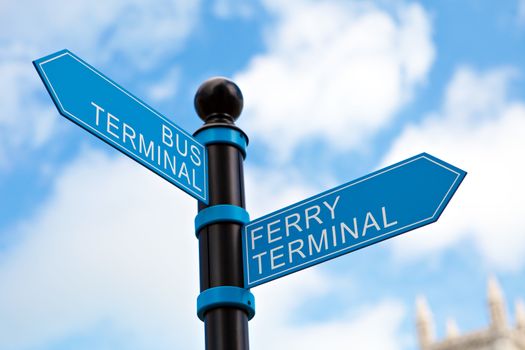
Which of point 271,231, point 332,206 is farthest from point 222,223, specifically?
point 332,206

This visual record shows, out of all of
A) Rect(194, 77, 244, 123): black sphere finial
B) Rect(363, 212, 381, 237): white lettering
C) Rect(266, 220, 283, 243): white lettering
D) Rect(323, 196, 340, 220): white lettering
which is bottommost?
Rect(363, 212, 381, 237): white lettering

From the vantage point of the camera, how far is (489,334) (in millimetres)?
74625

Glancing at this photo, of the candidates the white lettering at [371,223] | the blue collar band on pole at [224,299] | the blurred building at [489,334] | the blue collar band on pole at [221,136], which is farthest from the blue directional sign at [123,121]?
the blurred building at [489,334]

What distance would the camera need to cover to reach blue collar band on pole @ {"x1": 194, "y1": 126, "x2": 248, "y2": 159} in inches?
175

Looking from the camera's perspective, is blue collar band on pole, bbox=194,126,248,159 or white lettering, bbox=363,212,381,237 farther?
blue collar band on pole, bbox=194,126,248,159

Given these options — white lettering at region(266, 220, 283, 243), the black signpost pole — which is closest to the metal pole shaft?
the black signpost pole

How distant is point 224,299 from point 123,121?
877 millimetres

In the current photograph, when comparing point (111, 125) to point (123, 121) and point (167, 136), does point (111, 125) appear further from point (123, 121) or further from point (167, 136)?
point (167, 136)

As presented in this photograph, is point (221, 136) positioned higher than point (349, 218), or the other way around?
point (221, 136)

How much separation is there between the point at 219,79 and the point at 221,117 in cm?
21

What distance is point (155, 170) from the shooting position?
397 cm

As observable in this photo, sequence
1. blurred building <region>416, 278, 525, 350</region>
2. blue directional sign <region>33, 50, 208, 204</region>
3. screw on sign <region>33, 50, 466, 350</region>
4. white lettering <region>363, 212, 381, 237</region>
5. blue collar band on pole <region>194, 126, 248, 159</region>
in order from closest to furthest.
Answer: blue directional sign <region>33, 50, 208, 204</region> < screw on sign <region>33, 50, 466, 350</region> < white lettering <region>363, 212, 381, 237</region> < blue collar band on pole <region>194, 126, 248, 159</region> < blurred building <region>416, 278, 525, 350</region>

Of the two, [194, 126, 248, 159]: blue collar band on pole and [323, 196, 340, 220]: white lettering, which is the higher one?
[194, 126, 248, 159]: blue collar band on pole

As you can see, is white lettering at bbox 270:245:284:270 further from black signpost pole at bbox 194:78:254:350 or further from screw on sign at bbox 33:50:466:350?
black signpost pole at bbox 194:78:254:350
